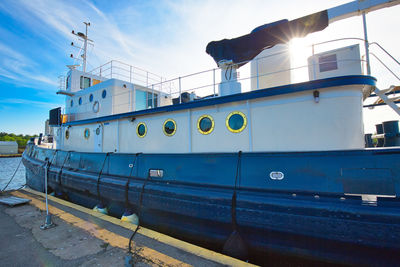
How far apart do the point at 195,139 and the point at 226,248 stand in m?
2.68

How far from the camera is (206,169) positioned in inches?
169

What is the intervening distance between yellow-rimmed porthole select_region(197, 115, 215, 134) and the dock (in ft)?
8.57

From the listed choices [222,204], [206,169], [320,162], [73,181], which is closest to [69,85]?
[73,181]

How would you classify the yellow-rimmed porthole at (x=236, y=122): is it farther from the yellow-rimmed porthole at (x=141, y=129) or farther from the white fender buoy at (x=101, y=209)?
the white fender buoy at (x=101, y=209)

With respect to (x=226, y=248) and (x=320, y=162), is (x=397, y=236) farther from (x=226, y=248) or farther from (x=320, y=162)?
(x=226, y=248)

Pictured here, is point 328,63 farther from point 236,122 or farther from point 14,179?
point 14,179

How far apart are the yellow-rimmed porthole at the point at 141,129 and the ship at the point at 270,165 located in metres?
0.06

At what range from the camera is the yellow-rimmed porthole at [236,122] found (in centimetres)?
468

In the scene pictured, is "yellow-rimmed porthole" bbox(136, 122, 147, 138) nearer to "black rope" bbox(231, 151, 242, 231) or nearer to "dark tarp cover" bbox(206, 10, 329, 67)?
"dark tarp cover" bbox(206, 10, 329, 67)

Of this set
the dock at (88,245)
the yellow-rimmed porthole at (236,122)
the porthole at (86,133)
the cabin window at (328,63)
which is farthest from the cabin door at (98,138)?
the cabin window at (328,63)

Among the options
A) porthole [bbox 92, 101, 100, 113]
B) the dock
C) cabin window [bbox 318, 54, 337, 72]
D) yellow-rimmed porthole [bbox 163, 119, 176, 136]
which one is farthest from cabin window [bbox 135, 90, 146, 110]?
cabin window [bbox 318, 54, 337, 72]

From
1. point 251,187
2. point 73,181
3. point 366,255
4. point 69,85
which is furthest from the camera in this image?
point 69,85

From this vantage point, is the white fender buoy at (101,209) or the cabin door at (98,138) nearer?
the white fender buoy at (101,209)

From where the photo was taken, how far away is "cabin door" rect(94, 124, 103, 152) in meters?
7.74
